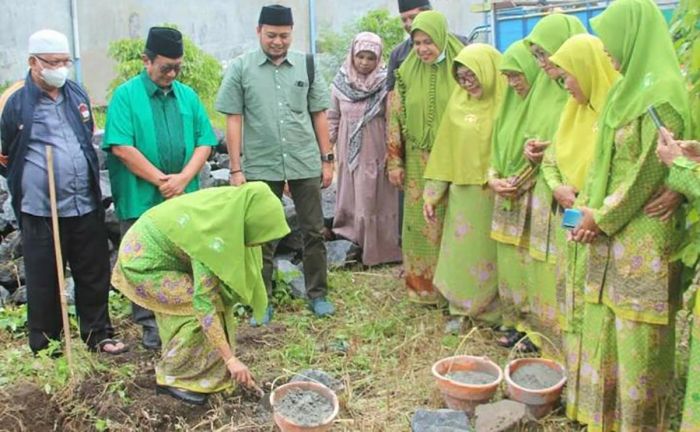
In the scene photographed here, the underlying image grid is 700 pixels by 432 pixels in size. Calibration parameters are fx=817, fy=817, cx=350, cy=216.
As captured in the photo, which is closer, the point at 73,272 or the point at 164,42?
the point at 164,42

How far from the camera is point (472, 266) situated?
179 inches

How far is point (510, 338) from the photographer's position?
14.7 feet

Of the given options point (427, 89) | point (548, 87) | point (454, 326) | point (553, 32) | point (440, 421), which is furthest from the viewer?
point (427, 89)

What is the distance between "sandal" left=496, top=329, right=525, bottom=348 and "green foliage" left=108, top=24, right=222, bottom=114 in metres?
6.76

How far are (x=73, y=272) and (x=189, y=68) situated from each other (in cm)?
636

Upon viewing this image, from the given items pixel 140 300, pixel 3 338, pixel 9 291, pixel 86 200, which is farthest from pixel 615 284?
pixel 9 291

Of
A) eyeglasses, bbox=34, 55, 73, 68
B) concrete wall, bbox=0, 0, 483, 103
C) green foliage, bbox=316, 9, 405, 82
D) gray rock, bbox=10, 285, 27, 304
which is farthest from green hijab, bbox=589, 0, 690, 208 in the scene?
concrete wall, bbox=0, 0, 483, 103

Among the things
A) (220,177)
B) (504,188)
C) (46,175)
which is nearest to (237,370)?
(46,175)

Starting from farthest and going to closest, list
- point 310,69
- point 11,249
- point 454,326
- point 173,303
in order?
point 11,249 → point 310,69 → point 454,326 → point 173,303

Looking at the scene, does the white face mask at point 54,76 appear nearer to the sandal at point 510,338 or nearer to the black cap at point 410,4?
the black cap at point 410,4

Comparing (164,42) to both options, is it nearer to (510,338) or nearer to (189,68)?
(510,338)

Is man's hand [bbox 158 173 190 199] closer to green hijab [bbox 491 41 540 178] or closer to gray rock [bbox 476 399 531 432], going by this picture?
green hijab [bbox 491 41 540 178]

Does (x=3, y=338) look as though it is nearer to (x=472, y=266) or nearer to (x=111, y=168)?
(x=111, y=168)

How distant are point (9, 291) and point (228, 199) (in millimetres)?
2564
